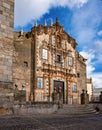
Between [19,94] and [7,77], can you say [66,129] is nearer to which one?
[7,77]

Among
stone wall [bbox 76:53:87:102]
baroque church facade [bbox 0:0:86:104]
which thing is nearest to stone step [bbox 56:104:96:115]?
baroque church facade [bbox 0:0:86:104]

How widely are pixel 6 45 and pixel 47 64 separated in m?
16.4

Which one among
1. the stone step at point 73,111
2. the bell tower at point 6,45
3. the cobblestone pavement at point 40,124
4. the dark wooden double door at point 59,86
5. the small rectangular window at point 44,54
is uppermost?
the small rectangular window at point 44,54

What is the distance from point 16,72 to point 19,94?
10951 millimetres

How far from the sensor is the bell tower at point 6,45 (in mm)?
8535

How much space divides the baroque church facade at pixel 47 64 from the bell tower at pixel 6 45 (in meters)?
10.8

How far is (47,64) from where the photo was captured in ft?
82.5

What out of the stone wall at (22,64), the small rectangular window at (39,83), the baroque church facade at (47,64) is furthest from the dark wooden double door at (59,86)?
the stone wall at (22,64)

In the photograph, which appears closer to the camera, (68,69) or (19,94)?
(19,94)

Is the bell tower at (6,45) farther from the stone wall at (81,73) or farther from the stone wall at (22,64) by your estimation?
the stone wall at (81,73)

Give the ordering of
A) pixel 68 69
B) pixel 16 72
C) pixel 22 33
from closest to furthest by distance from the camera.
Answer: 1. pixel 16 72
2. pixel 22 33
3. pixel 68 69

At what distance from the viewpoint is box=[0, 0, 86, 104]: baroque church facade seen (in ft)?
74.1

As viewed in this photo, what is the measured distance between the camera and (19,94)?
11070 millimetres

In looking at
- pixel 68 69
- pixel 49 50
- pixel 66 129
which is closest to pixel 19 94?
pixel 66 129
